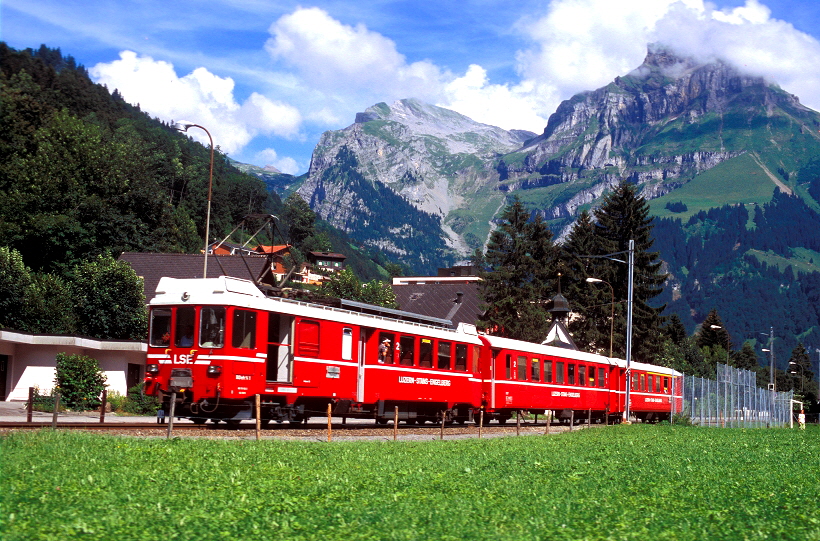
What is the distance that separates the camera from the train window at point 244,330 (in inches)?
1007

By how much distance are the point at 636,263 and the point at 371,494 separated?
69729 millimetres

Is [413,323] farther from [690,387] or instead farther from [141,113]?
[141,113]

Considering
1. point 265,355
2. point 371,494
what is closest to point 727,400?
point 265,355

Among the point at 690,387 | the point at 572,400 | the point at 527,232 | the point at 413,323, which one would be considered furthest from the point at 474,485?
the point at 527,232

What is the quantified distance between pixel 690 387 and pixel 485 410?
1674 centimetres

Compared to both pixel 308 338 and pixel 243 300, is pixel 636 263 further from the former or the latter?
pixel 243 300

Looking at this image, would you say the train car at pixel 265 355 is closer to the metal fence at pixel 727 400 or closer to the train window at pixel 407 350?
the train window at pixel 407 350

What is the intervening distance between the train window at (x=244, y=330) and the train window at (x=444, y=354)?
10378 millimetres

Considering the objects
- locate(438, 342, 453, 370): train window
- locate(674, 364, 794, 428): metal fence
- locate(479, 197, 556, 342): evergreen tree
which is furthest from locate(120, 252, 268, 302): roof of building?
locate(674, 364, 794, 428): metal fence

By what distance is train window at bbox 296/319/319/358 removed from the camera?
90.0ft

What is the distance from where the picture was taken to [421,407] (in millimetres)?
34219

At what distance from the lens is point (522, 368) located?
133 ft

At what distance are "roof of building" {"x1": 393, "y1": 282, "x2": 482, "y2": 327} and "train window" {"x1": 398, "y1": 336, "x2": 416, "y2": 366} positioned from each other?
2184 inches

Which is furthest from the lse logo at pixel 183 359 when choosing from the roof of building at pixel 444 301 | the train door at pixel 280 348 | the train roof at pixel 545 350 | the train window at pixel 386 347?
the roof of building at pixel 444 301
